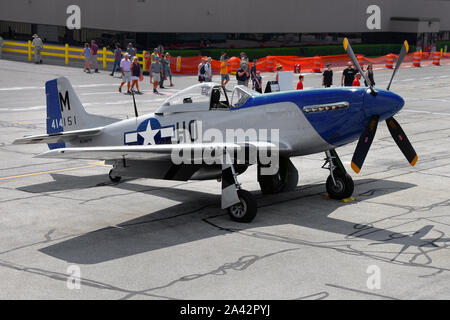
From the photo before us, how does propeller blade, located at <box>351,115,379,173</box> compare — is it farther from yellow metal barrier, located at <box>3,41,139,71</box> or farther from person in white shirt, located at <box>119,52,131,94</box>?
yellow metal barrier, located at <box>3,41,139,71</box>

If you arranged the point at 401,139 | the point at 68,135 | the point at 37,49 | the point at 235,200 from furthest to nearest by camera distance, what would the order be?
the point at 37,49, the point at 68,135, the point at 401,139, the point at 235,200

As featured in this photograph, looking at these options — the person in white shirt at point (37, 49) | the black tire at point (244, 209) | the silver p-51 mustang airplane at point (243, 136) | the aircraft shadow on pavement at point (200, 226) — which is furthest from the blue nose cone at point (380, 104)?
the person in white shirt at point (37, 49)

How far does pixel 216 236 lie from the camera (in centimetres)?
1139

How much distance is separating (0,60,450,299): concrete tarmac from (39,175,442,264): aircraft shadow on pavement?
0.02 m

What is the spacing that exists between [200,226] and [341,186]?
3316 millimetres

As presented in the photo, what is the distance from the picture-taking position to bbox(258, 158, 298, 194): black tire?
13.7m

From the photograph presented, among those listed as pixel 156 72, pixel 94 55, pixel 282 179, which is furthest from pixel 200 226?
pixel 94 55

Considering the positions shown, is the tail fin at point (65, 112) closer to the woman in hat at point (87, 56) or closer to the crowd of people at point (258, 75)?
the crowd of people at point (258, 75)

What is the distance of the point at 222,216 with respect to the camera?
1268cm

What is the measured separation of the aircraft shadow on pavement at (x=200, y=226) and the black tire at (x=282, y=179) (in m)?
0.24

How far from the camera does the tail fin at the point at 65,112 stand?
601 inches

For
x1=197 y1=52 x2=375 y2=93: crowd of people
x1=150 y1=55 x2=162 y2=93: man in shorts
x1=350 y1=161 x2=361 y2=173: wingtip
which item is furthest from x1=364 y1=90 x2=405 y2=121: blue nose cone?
x1=150 y1=55 x2=162 y2=93: man in shorts

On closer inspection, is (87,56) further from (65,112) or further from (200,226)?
(200,226)

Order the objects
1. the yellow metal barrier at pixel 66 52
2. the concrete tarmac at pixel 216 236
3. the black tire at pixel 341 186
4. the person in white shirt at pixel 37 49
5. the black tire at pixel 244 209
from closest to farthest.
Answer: the concrete tarmac at pixel 216 236 → the black tire at pixel 244 209 → the black tire at pixel 341 186 → the yellow metal barrier at pixel 66 52 → the person in white shirt at pixel 37 49
